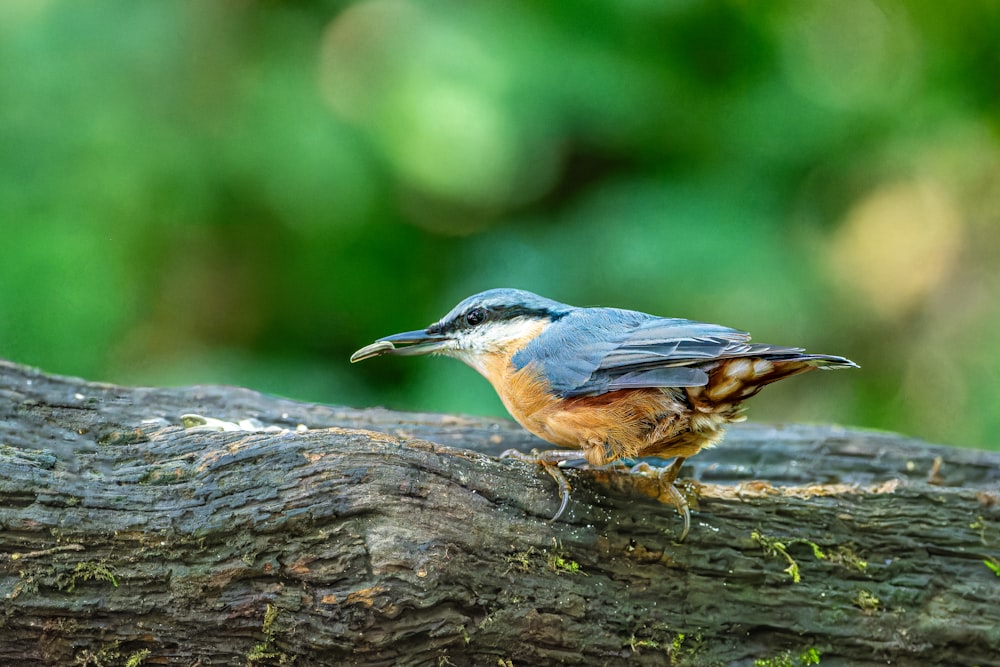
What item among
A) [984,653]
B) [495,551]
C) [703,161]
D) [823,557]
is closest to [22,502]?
[495,551]

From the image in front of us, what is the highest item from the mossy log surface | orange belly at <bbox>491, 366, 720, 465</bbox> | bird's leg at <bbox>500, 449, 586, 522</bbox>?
orange belly at <bbox>491, 366, 720, 465</bbox>

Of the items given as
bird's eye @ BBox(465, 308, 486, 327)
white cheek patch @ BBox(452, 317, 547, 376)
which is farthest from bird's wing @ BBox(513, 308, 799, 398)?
bird's eye @ BBox(465, 308, 486, 327)

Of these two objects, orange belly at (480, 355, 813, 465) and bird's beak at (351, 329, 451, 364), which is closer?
orange belly at (480, 355, 813, 465)

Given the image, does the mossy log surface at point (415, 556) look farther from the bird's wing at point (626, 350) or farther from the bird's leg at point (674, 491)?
the bird's wing at point (626, 350)

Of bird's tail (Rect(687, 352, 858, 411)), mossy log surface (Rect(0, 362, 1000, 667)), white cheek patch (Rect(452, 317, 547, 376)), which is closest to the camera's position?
mossy log surface (Rect(0, 362, 1000, 667))

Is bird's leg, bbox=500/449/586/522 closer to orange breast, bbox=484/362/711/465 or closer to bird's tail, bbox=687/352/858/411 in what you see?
orange breast, bbox=484/362/711/465

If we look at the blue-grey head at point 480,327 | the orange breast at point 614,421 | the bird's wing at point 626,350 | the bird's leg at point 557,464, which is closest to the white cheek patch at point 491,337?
the blue-grey head at point 480,327

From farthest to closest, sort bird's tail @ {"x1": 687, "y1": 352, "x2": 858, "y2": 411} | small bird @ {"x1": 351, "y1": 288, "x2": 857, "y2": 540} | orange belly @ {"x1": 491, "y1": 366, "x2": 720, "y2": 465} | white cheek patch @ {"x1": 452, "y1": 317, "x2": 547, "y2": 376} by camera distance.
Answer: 1. white cheek patch @ {"x1": 452, "y1": 317, "x2": 547, "y2": 376}
2. orange belly @ {"x1": 491, "y1": 366, "x2": 720, "y2": 465}
3. small bird @ {"x1": 351, "y1": 288, "x2": 857, "y2": 540}
4. bird's tail @ {"x1": 687, "y1": 352, "x2": 858, "y2": 411}

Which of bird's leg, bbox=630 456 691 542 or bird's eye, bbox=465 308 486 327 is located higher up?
bird's eye, bbox=465 308 486 327
